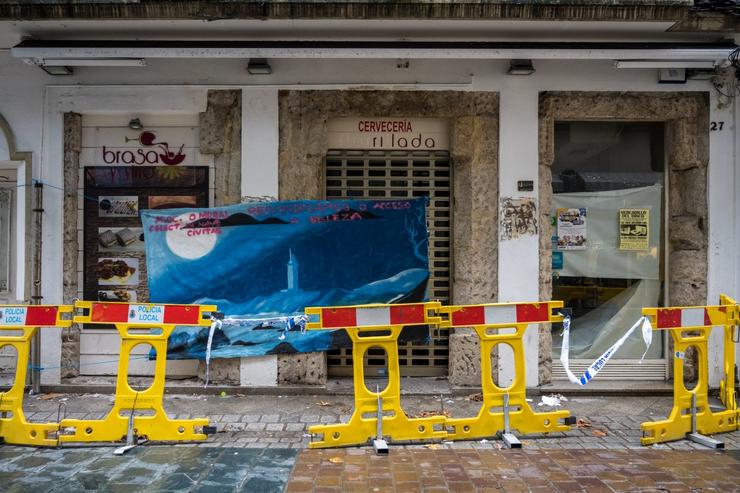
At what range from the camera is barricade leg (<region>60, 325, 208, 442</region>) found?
5.15 metres

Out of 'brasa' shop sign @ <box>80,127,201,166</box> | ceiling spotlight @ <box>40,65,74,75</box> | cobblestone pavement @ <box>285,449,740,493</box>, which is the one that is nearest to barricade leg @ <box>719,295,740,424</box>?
cobblestone pavement @ <box>285,449,740,493</box>

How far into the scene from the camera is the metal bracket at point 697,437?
514cm

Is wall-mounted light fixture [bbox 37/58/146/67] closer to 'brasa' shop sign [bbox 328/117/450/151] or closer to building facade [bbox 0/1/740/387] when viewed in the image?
building facade [bbox 0/1/740/387]

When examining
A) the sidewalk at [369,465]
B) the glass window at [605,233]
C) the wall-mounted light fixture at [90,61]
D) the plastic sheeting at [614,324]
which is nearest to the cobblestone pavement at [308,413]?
the sidewalk at [369,465]

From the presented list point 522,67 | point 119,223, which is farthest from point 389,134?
point 119,223

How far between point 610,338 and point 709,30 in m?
3.88

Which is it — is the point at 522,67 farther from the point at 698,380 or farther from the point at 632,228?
the point at 698,380

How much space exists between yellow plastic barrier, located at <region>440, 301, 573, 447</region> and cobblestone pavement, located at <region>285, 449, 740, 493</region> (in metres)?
0.27

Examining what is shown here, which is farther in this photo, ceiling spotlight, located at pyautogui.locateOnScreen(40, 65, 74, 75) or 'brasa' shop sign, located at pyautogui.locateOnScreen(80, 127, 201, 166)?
'brasa' shop sign, located at pyautogui.locateOnScreen(80, 127, 201, 166)

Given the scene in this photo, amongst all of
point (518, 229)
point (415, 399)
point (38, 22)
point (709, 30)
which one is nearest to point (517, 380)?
point (415, 399)

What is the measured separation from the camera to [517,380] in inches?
210

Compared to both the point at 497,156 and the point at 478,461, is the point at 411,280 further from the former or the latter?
the point at 478,461

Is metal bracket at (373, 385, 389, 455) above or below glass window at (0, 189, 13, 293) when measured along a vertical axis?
below

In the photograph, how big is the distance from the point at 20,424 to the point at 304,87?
184 inches
